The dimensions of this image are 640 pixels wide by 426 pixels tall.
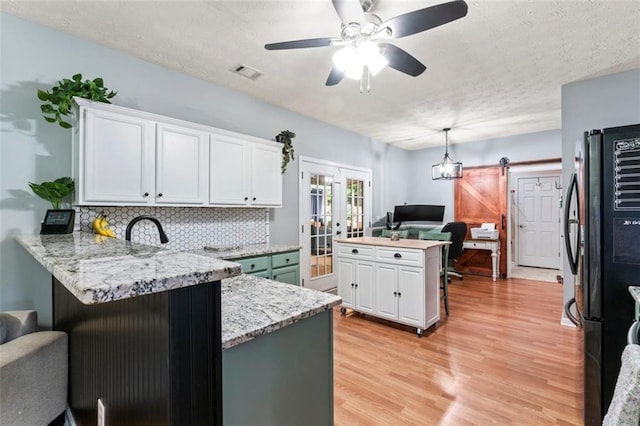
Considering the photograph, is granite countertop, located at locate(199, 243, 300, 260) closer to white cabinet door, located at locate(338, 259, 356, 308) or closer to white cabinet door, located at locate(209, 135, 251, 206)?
white cabinet door, located at locate(209, 135, 251, 206)

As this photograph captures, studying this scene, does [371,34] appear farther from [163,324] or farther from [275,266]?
[275,266]

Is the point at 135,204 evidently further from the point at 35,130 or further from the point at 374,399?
the point at 374,399

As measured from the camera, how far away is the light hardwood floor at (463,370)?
1881 millimetres

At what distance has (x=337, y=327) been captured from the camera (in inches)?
128

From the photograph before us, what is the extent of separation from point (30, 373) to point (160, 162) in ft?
5.33

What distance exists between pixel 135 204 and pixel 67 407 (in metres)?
1.36

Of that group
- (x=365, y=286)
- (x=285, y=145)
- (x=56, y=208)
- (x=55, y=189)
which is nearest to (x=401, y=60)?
(x=285, y=145)

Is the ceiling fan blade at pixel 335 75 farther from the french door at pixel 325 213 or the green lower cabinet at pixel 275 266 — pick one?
the french door at pixel 325 213

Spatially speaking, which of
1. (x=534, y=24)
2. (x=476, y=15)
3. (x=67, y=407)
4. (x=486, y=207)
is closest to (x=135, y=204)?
(x=67, y=407)

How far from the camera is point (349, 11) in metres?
1.63

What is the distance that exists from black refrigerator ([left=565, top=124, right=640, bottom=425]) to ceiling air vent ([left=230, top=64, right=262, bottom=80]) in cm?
268

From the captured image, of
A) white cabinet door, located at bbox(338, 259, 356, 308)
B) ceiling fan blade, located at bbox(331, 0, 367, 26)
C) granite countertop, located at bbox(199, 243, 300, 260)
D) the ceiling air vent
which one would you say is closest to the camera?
ceiling fan blade, located at bbox(331, 0, 367, 26)

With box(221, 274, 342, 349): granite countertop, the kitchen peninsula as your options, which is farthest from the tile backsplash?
box(221, 274, 342, 349): granite countertop

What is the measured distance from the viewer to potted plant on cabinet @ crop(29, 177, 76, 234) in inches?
79.7
